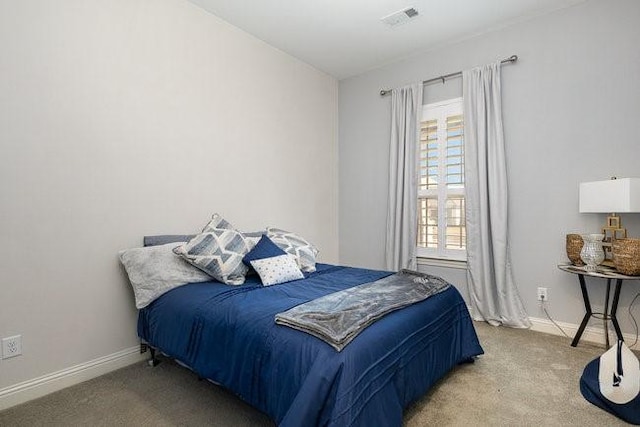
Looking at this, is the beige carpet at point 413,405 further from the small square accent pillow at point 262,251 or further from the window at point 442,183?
the window at point 442,183

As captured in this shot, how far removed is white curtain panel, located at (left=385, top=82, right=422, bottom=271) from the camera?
3627 millimetres

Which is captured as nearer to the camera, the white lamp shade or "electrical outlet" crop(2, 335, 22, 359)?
"electrical outlet" crop(2, 335, 22, 359)

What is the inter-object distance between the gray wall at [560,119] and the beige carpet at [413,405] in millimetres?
868

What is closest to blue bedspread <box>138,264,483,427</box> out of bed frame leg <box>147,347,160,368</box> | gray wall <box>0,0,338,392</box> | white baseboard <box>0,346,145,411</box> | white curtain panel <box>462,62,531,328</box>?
bed frame leg <box>147,347,160,368</box>

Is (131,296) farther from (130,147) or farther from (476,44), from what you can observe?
(476,44)

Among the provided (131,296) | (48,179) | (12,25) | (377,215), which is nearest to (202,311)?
(131,296)

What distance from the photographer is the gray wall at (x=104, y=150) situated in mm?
1933

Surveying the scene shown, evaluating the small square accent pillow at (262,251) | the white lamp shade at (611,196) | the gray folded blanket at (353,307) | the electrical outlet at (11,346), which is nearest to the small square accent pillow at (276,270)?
the small square accent pillow at (262,251)

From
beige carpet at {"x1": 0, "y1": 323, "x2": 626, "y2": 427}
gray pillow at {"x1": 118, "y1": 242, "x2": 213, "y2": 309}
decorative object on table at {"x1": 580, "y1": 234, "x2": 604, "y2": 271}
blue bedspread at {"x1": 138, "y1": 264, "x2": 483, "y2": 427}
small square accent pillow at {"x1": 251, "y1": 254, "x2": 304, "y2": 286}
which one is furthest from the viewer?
decorative object on table at {"x1": 580, "y1": 234, "x2": 604, "y2": 271}

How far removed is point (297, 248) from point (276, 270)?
0.51m

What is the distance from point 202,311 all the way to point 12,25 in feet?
6.44

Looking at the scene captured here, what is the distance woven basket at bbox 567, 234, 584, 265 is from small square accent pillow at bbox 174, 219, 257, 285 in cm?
258

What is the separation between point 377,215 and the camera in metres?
4.01

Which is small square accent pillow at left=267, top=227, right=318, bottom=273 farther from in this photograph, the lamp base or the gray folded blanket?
the lamp base
